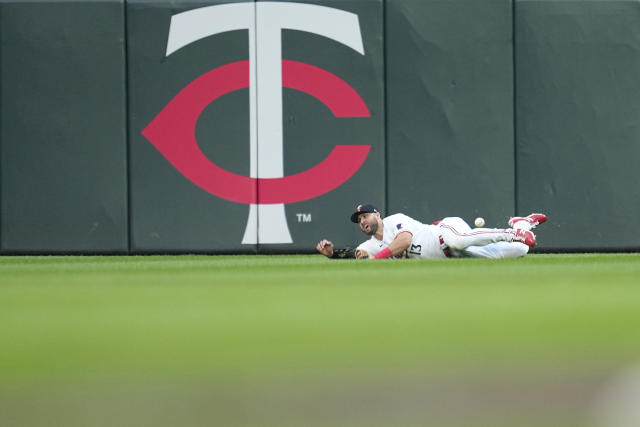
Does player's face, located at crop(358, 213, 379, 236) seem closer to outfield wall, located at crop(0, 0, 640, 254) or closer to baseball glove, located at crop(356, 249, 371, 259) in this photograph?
baseball glove, located at crop(356, 249, 371, 259)

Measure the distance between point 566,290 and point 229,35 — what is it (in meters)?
5.93

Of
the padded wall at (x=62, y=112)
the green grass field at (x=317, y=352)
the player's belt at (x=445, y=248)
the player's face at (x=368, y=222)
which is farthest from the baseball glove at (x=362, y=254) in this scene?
the padded wall at (x=62, y=112)

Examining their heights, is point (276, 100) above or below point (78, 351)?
above

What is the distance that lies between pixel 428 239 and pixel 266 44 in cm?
308

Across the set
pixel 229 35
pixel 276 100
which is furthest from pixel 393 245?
pixel 229 35

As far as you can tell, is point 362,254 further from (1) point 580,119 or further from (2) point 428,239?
(1) point 580,119

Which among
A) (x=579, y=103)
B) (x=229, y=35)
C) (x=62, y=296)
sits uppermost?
(x=229, y=35)

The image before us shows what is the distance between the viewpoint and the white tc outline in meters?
9.59

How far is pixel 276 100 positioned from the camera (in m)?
9.62

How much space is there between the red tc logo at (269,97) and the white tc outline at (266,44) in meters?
0.01

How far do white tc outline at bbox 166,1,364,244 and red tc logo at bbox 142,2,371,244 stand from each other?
10 millimetres

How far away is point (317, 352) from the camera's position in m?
2.57

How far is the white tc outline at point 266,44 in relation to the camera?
9594 mm

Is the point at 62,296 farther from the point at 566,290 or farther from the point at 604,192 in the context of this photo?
the point at 604,192
